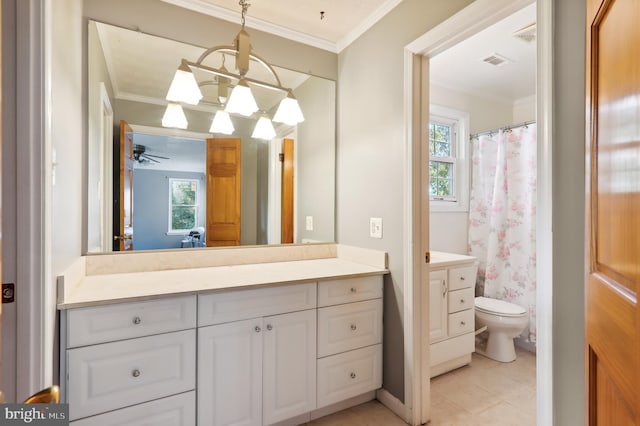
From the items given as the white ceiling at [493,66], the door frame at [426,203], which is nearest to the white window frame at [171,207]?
the door frame at [426,203]

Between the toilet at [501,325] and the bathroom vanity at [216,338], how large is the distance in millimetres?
1188

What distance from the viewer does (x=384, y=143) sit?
191cm

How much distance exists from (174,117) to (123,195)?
530 millimetres

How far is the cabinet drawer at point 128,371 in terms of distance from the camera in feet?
3.89

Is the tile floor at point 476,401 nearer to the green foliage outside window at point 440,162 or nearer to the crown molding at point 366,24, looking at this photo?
the green foliage outside window at point 440,162

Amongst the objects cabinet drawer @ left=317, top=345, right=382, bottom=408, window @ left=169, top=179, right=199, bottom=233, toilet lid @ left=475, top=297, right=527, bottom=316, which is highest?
window @ left=169, top=179, right=199, bottom=233

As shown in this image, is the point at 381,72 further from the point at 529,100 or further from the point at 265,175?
the point at 529,100

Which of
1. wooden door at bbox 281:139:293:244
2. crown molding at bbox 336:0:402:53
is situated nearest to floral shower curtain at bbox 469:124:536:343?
crown molding at bbox 336:0:402:53

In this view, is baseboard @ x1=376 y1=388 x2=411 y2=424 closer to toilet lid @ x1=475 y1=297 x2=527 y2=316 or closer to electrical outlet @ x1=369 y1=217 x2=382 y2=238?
electrical outlet @ x1=369 y1=217 x2=382 y2=238

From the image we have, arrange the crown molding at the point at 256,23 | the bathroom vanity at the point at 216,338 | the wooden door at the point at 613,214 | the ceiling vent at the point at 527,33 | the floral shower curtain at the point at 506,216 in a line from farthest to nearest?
1. the floral shower curtain at the point at 506,216
2. the ceiling vent at the point at 527,33
3. the crown molding at the point at 256,23
4. the bathroom vanity at the point at 216,338
5. the wooden door at the point at 613,214

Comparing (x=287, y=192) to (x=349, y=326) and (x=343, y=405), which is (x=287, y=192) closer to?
(x=349, y=326)

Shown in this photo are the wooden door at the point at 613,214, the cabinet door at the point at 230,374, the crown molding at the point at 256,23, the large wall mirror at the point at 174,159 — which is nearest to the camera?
the wooden door at the point at 613,214

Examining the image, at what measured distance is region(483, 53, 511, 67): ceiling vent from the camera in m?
2.48

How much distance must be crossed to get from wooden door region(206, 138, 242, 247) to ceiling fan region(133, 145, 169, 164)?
312mm
